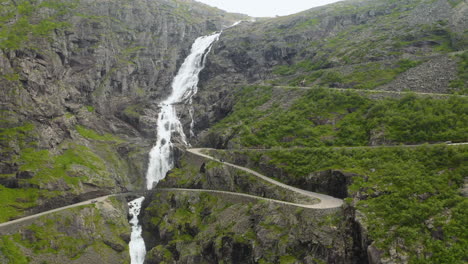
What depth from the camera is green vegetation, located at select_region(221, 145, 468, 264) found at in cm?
2794

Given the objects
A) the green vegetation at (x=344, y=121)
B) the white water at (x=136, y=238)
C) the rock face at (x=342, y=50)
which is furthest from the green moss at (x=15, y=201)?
the rock face at (x=342, y=50)

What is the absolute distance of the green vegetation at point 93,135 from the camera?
7850 centimetres

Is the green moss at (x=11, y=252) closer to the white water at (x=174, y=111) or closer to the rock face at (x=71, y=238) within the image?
the rock face at (x=71, y=238)

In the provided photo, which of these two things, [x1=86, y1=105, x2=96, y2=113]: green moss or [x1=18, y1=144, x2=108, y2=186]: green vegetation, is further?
[x1=86, y1=105, x2=96, y2=113]: green moss

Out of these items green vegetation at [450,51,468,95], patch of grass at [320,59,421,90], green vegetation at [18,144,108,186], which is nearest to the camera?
green vegetation at [450,51,468,95]

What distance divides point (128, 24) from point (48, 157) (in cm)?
6860

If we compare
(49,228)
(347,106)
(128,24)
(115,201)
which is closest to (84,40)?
(128,24)

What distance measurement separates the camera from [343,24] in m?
114

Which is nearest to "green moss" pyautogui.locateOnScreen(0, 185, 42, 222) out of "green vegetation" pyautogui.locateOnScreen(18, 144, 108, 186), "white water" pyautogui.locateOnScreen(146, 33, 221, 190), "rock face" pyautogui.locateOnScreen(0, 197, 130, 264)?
"green vegetation" pyautogui.locateOnScreen(18, 144, 108, 186)

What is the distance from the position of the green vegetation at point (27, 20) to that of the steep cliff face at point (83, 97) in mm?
520

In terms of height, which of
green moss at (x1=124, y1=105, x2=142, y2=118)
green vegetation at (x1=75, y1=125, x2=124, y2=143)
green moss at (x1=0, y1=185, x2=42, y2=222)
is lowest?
green moss at (x1=0, y1=185, x2=42, y2=222)

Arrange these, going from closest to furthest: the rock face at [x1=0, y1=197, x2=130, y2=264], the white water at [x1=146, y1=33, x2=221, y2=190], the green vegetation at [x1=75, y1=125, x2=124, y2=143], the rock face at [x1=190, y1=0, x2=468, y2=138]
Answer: the rock face at [x1=0, y1=197, x2=130, y2=264] < the rock face at [x1=190, y1=0, x2=468, y2=138] < the white water at [x1=146, y1=33, x2=221, y2=190] < the green vegetation at [x1=75, y1=125, x2=124, y2=143]

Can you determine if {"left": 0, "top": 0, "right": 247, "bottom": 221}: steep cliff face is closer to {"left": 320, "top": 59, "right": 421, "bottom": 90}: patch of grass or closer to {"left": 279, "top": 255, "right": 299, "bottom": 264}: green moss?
{"left": 279, "top": 255, "right": 299, "bottom": 264}: green moss

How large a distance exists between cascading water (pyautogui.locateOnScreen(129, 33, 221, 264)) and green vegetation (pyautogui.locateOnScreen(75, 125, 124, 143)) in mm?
10824
